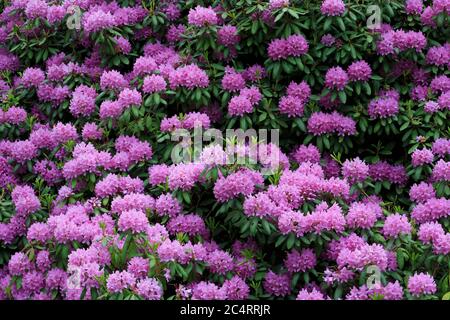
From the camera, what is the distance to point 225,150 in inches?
145

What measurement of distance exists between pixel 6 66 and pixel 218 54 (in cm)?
169

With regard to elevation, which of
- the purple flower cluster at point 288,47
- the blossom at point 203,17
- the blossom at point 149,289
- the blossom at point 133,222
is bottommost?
the blossom at point 149,289

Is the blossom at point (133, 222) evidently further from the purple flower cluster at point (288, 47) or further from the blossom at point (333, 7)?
the blossom at point (333, 7)

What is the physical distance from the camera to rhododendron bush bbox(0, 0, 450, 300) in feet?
11.2

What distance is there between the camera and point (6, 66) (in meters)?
5.02

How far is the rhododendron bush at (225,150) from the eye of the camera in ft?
11.2

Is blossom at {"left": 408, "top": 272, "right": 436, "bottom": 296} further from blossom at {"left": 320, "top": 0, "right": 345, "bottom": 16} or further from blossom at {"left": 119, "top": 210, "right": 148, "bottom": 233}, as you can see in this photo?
blossom at {"left": 320, "top": 0, "right": 345, "bottom": 16}

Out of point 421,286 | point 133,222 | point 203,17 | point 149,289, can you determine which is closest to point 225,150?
point 133,222

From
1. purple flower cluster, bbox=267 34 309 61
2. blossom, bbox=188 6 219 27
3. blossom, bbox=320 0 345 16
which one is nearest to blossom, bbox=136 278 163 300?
purple flower cluster, bbox=267 34 309 61

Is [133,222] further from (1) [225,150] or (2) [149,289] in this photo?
(1) [225,150]

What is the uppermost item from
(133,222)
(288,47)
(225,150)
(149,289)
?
(288,47)

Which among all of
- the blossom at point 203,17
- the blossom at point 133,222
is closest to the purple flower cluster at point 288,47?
the blossom at point 203,17
